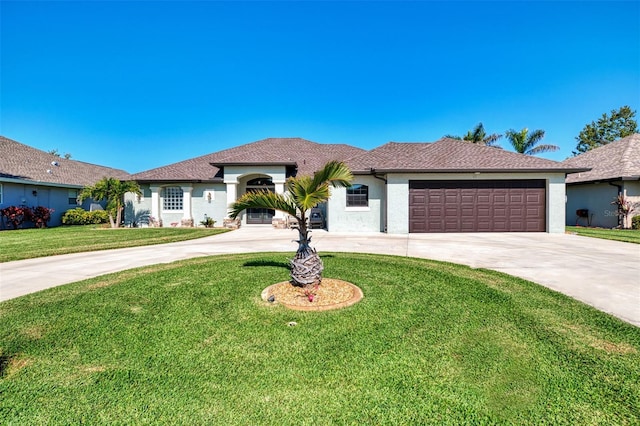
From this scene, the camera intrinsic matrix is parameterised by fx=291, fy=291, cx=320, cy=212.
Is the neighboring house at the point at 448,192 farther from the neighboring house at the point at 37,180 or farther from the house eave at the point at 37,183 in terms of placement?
the neighboring house at the point at 37,180

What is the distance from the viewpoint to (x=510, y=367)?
3.08 meters

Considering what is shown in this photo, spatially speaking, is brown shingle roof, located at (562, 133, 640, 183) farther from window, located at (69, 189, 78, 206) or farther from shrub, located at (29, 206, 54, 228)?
window, located at (69, 189, 78, 206)

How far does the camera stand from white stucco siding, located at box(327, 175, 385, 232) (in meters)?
15.5

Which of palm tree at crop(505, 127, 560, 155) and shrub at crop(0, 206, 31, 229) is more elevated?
palm tree at crop(505, 127, 560, 155)

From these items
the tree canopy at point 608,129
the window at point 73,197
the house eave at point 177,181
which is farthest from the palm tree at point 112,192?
the tree canopy at point 608,129

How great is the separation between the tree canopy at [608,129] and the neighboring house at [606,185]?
19.7 metres

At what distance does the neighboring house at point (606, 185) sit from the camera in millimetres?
16156

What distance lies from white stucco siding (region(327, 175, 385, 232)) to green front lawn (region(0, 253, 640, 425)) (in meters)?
10.1

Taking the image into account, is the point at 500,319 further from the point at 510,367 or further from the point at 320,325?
the point at 320,325

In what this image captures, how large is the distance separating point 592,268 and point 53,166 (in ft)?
106

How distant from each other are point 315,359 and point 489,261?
6586mm

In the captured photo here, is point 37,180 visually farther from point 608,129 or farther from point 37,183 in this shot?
point 608,129

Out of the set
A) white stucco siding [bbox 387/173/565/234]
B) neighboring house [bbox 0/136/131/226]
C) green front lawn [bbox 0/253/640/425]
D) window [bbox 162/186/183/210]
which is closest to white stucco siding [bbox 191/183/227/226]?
window [bbox 162/186/183/210]

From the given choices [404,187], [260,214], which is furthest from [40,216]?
[404,187]
